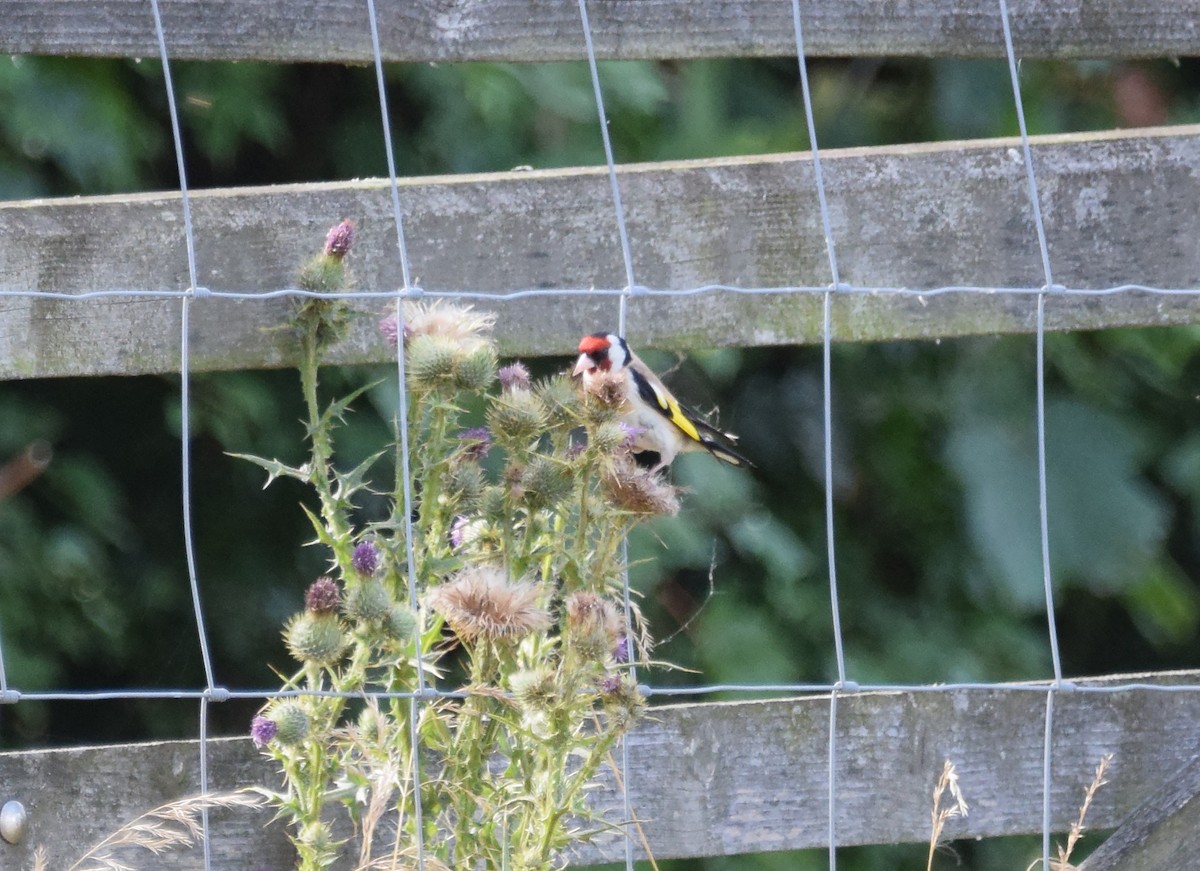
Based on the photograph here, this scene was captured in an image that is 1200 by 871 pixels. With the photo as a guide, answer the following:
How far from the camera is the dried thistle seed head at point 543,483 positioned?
175 cm

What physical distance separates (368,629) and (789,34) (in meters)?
1.11

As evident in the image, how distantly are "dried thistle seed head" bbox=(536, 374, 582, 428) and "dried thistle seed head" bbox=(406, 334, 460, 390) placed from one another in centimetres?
12

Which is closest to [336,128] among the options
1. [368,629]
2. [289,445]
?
[289,445]

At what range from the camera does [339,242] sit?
191cm

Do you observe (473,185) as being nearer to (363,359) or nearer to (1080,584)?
(363,359)

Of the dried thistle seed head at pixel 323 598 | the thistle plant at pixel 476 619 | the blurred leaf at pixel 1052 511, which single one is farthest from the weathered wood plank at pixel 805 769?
the blurred leaf at pixel 1052 511

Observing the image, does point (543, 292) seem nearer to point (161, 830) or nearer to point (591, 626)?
point (591, 626)

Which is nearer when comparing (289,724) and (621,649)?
(289,724)

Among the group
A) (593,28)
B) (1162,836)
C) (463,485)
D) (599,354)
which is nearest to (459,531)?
(463,485)

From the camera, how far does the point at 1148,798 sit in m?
2.12

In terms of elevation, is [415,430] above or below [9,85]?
below

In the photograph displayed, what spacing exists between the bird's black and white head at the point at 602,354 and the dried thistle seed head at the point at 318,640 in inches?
17.8

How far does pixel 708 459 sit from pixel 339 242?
5.81 ft

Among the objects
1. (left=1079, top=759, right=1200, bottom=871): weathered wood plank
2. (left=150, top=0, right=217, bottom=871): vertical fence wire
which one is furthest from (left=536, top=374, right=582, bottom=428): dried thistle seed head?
(left=1079, top=759, right=1200, bottom=871): weathered wood plank
